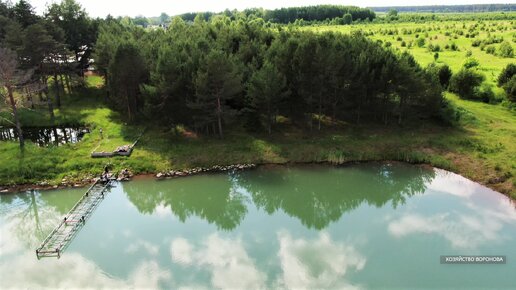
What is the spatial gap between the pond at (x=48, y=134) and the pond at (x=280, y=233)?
974cm

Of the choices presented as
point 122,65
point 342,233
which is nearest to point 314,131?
point 342,233

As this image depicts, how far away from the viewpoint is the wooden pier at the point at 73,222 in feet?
71.8

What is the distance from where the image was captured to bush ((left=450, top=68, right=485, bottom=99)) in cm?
4628

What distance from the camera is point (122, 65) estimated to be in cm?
3691

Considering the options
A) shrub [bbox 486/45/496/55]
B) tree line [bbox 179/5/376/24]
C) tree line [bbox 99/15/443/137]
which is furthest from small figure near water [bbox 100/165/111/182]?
tree line [bbox 179/5/376/24]

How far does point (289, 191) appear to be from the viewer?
1137 inches

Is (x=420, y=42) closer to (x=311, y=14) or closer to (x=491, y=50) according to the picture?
(x=491, y=50)

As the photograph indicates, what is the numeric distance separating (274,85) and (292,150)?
5.46 m

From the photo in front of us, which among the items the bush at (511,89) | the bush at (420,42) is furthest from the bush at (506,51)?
the bush at (511,89)

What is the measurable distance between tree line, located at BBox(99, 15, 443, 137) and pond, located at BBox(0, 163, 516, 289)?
683 centimetres

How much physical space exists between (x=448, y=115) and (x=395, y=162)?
9.81 meters

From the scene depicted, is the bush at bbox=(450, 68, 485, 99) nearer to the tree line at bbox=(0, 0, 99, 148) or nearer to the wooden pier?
the wooden pier

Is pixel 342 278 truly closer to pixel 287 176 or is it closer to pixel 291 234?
pixel 291 234

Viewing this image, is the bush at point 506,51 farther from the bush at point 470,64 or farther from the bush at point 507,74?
the bush at point 507,74
